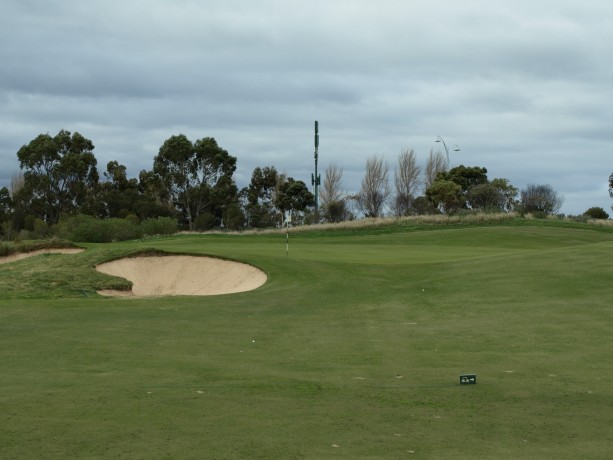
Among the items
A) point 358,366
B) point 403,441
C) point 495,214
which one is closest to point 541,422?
point 403,441

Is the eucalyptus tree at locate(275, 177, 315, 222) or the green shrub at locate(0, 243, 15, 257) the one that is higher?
the eucalyptus tree at locate(275, 177, 315, 222)

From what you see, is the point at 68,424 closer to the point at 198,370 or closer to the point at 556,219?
the point at 198,370

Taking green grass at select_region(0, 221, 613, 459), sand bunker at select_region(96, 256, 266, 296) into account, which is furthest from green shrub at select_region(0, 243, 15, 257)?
green grass at select_region(0, 221, 613, 459)

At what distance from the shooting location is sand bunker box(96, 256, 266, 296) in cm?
2900

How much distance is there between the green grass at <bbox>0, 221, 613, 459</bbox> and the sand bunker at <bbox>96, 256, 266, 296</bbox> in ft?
8.86

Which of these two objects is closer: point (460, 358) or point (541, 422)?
point (541, 422)

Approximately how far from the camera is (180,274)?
31.4 meters

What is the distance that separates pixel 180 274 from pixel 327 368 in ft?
65.1

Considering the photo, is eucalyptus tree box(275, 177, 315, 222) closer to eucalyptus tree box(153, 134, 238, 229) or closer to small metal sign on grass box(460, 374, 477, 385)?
eucalyptus tree box(153, 134, 238, 229)

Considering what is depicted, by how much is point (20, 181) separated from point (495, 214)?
72161 millimetres

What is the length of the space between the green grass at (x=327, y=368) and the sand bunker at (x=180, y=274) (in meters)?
2.70

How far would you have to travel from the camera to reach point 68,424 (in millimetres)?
8375

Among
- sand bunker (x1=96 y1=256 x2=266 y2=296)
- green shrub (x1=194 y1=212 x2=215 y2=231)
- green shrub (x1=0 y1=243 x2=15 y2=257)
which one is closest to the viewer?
sand bunker (x1=96 y1=256 x2=266 y2=296)

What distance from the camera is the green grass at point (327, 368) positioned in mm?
7992
